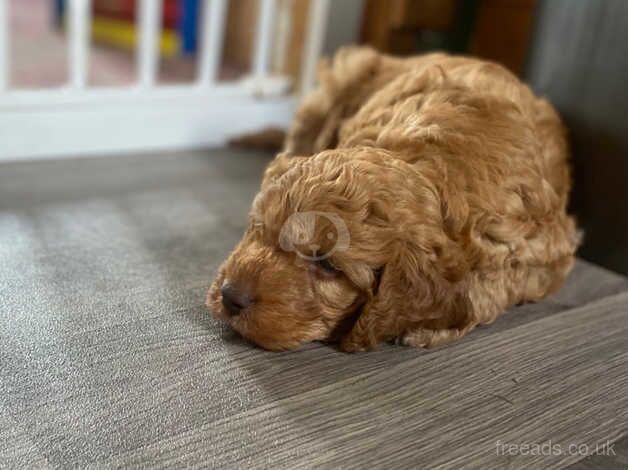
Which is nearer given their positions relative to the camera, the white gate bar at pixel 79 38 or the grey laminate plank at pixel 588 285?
the grey laminate plank at pixel 588 285

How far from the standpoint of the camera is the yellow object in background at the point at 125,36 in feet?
13.2

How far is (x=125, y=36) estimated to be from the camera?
407 cm

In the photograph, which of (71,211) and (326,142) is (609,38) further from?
(71,211)

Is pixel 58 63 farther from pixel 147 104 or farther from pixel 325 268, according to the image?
pixel 325 268

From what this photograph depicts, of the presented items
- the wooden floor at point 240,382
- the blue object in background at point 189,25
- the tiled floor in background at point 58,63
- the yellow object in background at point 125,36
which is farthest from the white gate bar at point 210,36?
the wooden floor at point 240,382

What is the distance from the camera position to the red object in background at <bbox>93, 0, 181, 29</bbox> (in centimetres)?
392

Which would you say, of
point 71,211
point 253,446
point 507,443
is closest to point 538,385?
point 507,443

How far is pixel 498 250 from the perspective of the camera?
169 cm

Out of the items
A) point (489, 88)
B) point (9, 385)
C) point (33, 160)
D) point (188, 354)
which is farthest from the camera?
point (33, 160)

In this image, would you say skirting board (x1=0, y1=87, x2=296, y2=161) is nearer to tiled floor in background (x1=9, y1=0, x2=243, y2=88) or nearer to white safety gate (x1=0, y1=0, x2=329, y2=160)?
white safety gate (x1=0, y1=0, x2=329, y2=160)

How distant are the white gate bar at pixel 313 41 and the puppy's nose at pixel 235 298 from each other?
77.6 inches

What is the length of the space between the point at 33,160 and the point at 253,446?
1.90 meters

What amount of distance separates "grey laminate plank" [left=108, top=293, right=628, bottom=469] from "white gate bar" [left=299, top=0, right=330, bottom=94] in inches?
73.8

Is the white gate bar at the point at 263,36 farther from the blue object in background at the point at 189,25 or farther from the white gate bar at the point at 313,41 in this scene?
the blue object in background at the point at 189,25
